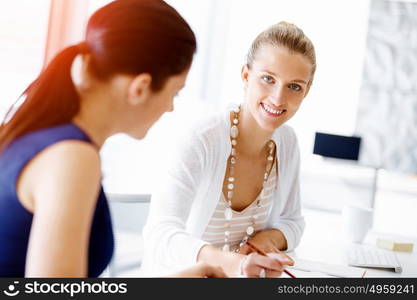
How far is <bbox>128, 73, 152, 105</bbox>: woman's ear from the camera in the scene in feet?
2.39

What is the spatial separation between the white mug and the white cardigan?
0.20m

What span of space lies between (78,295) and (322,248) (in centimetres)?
103

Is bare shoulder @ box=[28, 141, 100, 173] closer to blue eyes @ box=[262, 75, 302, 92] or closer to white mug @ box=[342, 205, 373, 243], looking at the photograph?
blue eyes @ box=[262, 75, 302, 92]

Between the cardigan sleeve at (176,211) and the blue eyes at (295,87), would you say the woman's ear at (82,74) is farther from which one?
the blue eyes at (295,87)

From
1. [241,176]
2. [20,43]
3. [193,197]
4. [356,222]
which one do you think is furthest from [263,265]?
[20,43]

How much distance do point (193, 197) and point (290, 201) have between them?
1.42 ft

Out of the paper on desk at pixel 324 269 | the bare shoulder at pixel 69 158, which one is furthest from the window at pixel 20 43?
the bare shoulder at pixel 69 158

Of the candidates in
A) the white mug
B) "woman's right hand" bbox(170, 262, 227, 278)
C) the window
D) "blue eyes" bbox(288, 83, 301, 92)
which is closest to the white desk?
the white mug

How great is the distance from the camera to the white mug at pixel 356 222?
5.68ft

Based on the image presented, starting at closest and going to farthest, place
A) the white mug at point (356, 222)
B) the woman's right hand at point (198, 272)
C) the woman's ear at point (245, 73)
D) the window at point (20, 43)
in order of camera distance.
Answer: the woman's right hand at point (198, 272) < the woman's ear at point (245, 73) < the white mug at point (356, 222) < the window at point (20, 43)

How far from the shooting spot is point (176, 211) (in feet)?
4.19

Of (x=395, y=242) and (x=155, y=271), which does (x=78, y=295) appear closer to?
(x=155, y=271)

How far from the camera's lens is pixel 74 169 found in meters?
0.62

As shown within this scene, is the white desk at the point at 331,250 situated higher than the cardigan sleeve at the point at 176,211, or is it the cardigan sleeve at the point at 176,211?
the cardigan sleeve at the point at 176,211
